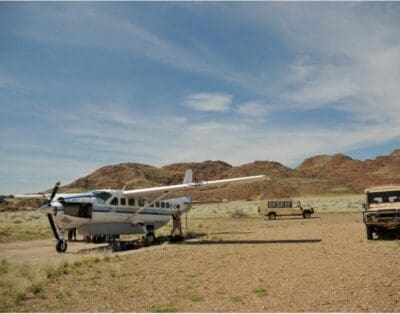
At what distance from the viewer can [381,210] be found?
733 inches

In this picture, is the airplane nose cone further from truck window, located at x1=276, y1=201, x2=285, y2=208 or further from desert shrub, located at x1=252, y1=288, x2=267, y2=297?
truck window, located at x1=276, y1=201, x2=285, y2=208

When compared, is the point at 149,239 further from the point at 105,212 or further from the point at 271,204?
the point at 271,204

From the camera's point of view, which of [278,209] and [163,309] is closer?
[163,309]

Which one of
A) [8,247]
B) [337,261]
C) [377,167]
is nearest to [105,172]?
A: [377,167]

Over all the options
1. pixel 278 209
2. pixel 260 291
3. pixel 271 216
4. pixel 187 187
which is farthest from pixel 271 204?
pixel 260 291

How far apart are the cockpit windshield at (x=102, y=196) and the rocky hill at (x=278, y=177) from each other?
4296 inches

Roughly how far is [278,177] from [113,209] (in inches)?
5625

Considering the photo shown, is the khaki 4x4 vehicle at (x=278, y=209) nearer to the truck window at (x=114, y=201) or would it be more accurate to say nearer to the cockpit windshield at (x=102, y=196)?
the truck window at (x=114, y=201)

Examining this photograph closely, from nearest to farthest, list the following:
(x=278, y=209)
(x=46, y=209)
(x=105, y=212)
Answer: (x=46, y=209) → (x=105, y=212) → (x=278, y=209)

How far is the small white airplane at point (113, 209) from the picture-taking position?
798 inches

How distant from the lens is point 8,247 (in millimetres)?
22578

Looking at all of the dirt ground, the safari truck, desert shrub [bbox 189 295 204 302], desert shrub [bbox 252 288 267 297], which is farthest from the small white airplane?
desert shrub [bbox 189 295 204 302]

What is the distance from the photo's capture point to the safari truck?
18359mm

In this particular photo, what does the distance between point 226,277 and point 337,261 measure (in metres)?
3.87
